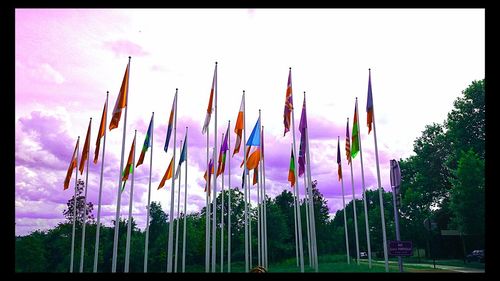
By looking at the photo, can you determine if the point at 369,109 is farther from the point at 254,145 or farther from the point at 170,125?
the point at 170,125

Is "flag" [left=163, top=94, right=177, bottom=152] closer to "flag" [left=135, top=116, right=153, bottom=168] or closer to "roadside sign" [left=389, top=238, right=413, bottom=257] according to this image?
"flag" [left=135, top=116, right=153, bottom=168]

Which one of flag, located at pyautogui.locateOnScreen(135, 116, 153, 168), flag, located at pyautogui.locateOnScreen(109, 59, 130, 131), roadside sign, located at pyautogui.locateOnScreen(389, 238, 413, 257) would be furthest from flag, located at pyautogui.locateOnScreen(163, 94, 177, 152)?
roadside sign, located at pyautogui.locateOnScreen(389, 238, 413, 257)

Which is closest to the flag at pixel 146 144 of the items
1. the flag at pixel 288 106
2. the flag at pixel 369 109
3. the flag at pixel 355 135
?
the flag at pixel 288 106

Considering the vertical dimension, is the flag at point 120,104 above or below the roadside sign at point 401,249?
above

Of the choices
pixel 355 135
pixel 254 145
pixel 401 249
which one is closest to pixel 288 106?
pixel 254 145

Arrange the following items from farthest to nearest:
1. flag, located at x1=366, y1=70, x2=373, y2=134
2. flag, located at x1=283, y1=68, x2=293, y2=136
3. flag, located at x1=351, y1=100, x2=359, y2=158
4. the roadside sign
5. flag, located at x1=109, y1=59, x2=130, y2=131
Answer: flag, located at x1=351, y1=100, x2=359, y2=158 → flag, located at x1=366, y1=70, x2=373, y2=134 → flag, located at x1=283, y1=68, x2=293, y2=136 → flag, located at x1=109, y1=59, x2=130, y2=131 → the roadside sign

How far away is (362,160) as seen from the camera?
84.8ft

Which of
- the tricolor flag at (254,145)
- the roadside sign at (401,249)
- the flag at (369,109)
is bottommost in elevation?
the roadside sign at (401,249)

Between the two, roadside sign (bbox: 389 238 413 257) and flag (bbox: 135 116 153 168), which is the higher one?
flag (bbox: 135 116 153 168)

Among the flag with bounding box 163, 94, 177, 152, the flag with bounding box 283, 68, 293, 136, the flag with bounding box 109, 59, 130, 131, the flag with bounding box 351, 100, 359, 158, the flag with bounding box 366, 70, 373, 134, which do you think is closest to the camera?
the flag with bounding box 109, 59, 130, 131

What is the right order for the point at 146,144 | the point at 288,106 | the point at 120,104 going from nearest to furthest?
the point at 120,104 → the point at 288,106 → the point at 146,144

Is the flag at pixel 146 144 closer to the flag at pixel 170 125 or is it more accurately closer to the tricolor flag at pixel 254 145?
the flag at pixel 170 125
